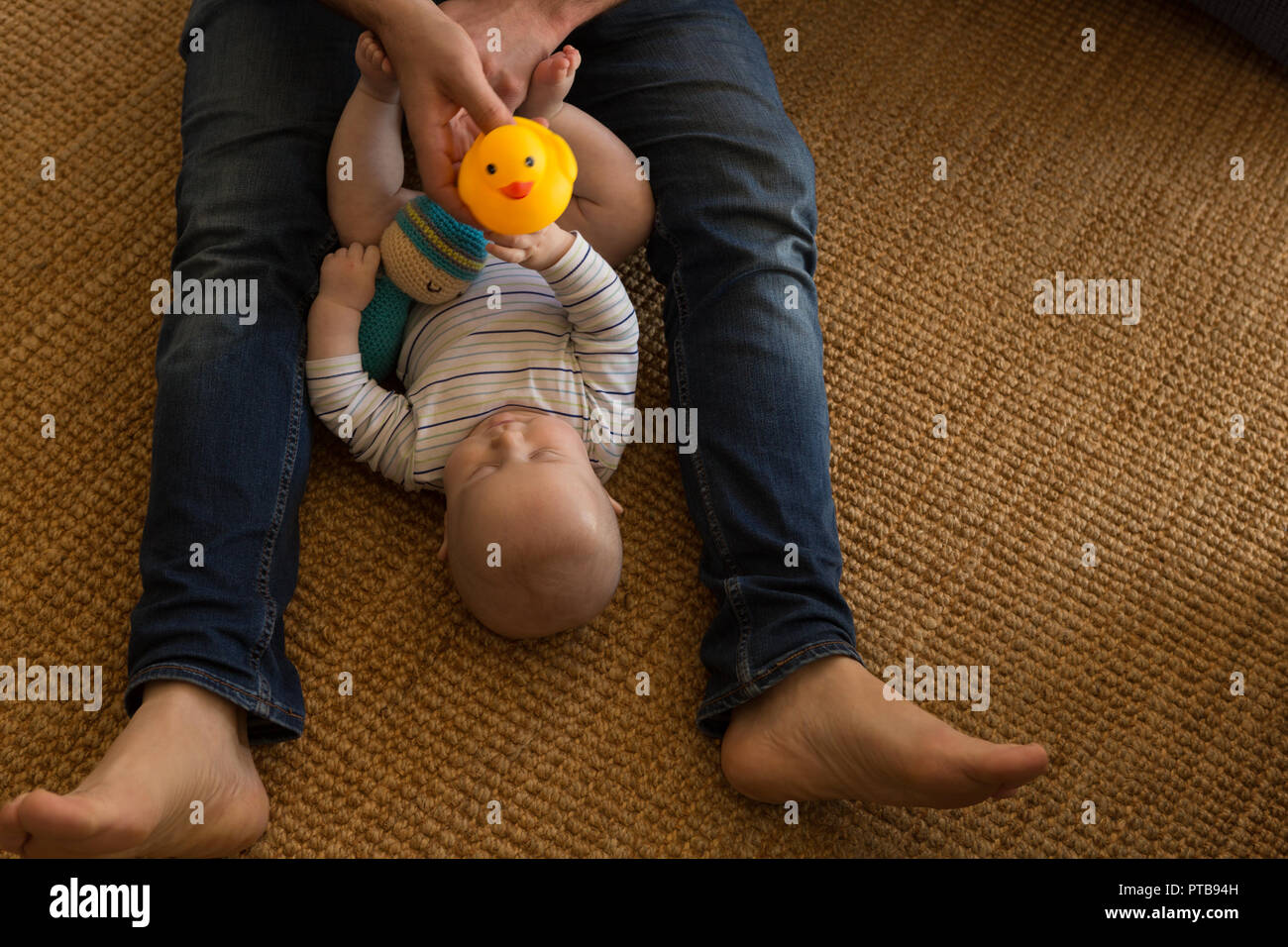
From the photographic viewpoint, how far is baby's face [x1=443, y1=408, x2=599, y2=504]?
82cm

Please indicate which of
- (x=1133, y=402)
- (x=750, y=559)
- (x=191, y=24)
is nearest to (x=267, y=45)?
(x=191, y=24)

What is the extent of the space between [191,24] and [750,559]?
720 millimetres

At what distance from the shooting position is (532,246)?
816 mm

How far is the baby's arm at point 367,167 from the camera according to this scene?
2.97 feet

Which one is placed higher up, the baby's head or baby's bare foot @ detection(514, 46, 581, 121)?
baby's bare foot @ detection(514, 46, 581, 121)

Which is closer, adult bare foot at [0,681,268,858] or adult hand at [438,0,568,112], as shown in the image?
adult bare foot at [0,681,268,858]

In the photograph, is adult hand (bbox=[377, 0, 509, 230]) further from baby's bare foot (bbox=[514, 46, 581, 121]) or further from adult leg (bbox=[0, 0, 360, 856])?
adult leg (bbox=[0, 0, 360, 856])

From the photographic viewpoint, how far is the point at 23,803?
627 millimetres

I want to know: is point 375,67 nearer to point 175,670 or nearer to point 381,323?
point 381,323

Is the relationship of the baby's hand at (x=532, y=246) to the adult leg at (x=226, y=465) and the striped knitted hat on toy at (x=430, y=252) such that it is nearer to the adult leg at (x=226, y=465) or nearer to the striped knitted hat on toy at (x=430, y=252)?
the striped knitted hat on toy at (x=430, y=252)

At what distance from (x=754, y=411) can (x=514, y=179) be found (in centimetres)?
28

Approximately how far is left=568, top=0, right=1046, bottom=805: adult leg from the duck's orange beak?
24 cm

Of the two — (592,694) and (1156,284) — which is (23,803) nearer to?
(592,694)

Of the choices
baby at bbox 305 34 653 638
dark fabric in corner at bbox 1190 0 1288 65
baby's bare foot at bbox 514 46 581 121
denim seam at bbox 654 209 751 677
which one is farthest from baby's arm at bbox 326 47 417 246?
dark fabric in corner at bbox 1190 0 1288 65
